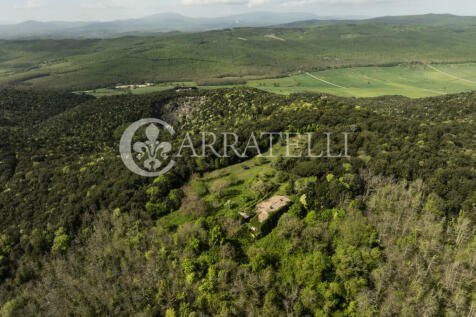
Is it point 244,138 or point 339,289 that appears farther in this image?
point 244,138

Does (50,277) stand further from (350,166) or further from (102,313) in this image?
(350,166)

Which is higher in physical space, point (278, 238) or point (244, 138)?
point (244, 138)

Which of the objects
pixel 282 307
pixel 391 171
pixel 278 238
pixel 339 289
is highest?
pixel 391 171

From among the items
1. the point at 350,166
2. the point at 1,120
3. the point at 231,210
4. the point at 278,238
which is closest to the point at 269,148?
the point at 350,166

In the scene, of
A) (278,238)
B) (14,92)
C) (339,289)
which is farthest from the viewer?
(14,92)

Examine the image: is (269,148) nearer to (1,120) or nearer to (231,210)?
(231,210)

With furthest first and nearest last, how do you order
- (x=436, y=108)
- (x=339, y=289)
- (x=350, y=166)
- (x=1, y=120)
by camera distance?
(x=1, y=120) → (x=436, y=108) → (x=350, y=166) → (x=339, y=289)

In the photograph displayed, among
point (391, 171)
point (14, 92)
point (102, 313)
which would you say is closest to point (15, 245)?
point (102, 313)
